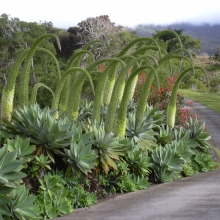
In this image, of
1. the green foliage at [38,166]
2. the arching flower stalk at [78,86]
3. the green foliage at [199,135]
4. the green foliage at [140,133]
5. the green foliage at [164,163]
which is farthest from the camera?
the green foliage at [199,135]

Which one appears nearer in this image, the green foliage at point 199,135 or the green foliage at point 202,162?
the green foliage at point 202,162

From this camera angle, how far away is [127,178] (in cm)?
785

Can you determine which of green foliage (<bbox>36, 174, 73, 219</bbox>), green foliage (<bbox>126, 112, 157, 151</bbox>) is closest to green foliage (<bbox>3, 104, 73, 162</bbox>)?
green foliage (<bbox>36, 174, 73, 219</bbox>)

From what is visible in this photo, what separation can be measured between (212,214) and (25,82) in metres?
4.10

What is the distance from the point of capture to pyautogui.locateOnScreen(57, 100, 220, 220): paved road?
19.0 feet

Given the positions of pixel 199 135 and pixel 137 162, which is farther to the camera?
pixel 199 135

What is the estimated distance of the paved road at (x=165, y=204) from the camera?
5.78m

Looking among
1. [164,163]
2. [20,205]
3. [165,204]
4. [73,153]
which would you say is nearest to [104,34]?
[164,163]

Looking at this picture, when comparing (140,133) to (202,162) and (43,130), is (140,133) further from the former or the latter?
(43,130)

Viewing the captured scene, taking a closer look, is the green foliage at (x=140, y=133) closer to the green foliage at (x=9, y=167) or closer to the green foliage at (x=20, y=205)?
the green foliage at (x=20, y=205)

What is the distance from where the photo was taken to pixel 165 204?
6.48 metres

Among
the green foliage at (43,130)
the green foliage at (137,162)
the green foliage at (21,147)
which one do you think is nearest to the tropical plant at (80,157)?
the green foliage at (43,130)

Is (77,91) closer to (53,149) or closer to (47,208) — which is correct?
(53,149)

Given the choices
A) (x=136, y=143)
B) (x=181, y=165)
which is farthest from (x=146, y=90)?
(x=181, y=165)
